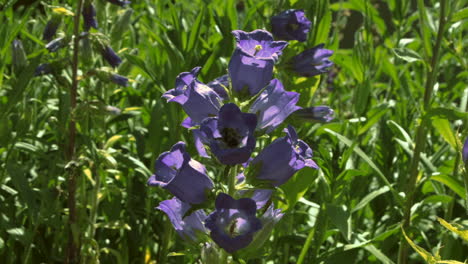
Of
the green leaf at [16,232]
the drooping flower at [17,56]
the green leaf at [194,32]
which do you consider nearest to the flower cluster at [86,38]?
the drooping flower at [17,56]

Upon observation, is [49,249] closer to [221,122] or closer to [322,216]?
[322,216]

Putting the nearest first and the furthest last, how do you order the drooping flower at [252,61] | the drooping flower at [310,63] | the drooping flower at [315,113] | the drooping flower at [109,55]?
the drooping flower at [252,61] < the drooping flower at [315,113] < the drooping flower at [310,63] < the drooping flower at [109,55]

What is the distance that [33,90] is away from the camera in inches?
113

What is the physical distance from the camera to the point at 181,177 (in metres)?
1.33

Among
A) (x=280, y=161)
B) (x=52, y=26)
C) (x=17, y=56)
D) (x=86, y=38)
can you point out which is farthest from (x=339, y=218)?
(x=17, y=56)

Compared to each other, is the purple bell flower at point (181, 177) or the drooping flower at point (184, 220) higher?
the purple bell flower at point (181, 177)

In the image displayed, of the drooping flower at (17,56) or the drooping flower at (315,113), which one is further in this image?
the drooping flower at (17,56)

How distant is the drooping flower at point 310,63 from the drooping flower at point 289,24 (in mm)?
65

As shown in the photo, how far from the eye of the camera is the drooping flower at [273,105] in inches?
53.8

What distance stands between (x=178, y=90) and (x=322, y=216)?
101cm

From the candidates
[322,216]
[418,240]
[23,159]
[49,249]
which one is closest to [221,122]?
[322,216]

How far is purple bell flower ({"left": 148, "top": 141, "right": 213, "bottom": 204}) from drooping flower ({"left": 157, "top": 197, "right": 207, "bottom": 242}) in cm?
8

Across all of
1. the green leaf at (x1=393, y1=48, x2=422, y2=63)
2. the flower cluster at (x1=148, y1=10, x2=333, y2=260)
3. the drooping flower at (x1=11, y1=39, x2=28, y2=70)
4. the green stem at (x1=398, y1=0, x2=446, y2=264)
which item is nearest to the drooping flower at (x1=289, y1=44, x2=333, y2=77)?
the green leaf at (x1=393, y1=48, x2=422, y2=63)

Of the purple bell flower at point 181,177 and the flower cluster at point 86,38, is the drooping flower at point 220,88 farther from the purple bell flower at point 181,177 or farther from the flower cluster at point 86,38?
the flower cluster at point 86,38
